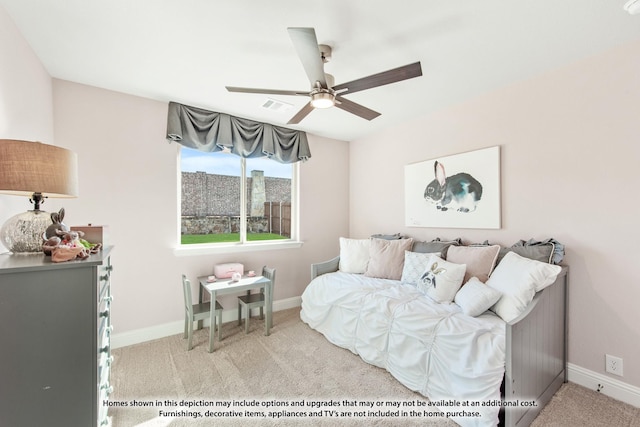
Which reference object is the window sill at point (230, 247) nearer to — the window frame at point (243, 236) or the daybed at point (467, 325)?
the window frame at point (243, 236)

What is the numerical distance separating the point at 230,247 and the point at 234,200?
23.0 inches

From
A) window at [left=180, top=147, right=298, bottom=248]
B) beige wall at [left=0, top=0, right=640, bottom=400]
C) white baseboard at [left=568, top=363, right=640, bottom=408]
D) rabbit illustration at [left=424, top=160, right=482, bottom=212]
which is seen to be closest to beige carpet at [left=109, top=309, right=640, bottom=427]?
white baseboard at [left=568, top=363, right=640, bottom=408]

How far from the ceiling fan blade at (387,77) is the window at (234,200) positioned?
1980 mm

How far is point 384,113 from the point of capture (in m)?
2.99

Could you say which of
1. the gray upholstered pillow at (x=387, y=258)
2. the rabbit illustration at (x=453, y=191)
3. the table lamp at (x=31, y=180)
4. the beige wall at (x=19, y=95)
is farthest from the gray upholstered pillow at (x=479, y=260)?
the beige wall at (x=19, y=95)

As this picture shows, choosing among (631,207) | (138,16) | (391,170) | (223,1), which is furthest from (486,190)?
(138,16)

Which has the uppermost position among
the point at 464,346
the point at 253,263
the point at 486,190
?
the point at 486,190

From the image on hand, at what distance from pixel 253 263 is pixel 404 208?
6.53ft

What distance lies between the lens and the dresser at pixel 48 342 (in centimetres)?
92

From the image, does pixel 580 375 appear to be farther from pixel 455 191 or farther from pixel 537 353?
pixel 455 191

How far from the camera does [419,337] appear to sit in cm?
187

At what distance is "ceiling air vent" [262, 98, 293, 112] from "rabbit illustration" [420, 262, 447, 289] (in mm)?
2092

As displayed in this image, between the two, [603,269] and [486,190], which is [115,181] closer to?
[486,190]

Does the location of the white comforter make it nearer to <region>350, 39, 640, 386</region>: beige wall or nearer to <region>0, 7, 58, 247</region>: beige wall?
<region>350, 39, 640, 386</region>: beige wall
